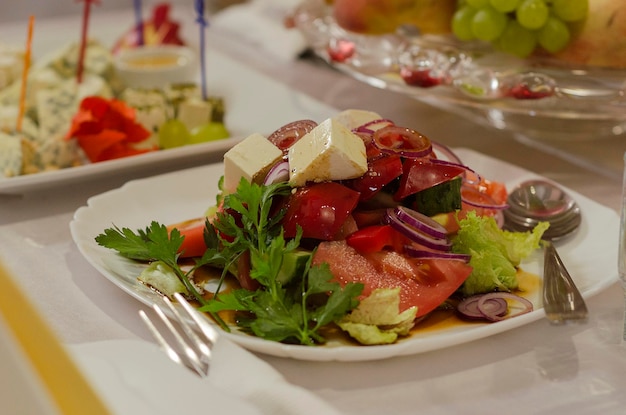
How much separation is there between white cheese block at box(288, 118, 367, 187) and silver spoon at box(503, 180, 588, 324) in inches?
11.5

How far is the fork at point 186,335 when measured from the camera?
896mm

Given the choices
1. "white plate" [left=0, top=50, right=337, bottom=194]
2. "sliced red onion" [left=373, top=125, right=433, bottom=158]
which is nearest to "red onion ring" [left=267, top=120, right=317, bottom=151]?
"sliced red onion" [left=373, top=125, right=433, bottom=158]

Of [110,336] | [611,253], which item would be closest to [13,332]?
[110,336]

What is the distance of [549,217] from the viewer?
128cm

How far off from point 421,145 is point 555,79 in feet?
1.57

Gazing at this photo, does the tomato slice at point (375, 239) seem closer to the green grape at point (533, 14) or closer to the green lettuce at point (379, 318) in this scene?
the green lettuce at point (379, 318)

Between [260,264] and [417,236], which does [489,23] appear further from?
[260,264]

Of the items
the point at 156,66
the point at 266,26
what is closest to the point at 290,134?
the point at 156,66

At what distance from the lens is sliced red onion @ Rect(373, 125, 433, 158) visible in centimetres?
110

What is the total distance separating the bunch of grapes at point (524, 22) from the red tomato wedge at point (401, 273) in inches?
28.8

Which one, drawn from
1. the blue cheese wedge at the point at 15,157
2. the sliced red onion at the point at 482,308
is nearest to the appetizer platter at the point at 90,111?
the blue cheese wedge at the point at 15,157

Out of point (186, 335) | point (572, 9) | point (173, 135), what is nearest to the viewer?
point (186, 335)

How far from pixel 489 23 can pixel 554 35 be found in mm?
134

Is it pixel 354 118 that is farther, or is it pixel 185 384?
pixel 354 118
